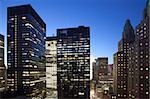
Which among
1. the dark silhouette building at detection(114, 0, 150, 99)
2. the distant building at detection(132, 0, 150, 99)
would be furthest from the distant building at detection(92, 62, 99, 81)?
the distant building at detection(132, 0, 150, 99)

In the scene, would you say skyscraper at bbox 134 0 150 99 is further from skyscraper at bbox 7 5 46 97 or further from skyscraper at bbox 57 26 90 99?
skyscraper at bbox 7 5 46 97

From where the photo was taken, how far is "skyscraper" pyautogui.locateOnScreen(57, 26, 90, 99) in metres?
3.05

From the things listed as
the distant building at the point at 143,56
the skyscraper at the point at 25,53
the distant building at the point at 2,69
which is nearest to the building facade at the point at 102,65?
the distant building at the point at 143,56

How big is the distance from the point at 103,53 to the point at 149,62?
61 centimetres

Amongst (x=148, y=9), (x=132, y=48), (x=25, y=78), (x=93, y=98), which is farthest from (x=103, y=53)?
(x=25, y=78)

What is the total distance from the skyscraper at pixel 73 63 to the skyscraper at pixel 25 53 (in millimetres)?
243

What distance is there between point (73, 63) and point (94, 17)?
2.24 feet

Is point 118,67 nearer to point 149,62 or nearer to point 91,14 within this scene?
point 149,62

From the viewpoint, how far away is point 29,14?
3.16 meters

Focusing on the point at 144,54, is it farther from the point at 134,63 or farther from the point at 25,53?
the point at 25,53

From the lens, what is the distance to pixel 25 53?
10.3 feet

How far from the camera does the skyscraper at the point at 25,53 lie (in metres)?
3.09

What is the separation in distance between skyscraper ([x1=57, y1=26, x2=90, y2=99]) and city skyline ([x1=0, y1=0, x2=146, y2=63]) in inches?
4.2

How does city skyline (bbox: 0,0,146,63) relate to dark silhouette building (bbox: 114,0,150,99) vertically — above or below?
above
